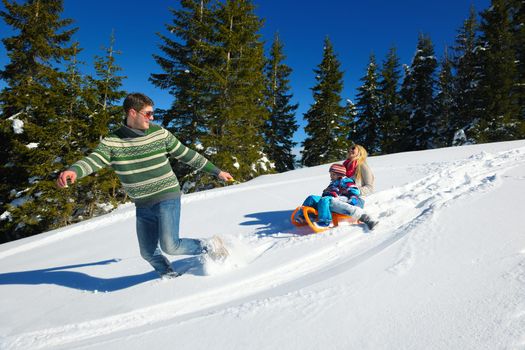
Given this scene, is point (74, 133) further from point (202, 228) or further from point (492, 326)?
point (492, 326)

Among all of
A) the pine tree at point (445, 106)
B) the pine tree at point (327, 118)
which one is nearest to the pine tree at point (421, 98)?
the pine tree at point (445, 106)

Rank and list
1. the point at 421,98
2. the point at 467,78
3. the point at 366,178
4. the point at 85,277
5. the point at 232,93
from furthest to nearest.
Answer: the point at 421,98 → the point at 467,78 → the point at 232,93 → the point at 366,178 → the point at 85,277

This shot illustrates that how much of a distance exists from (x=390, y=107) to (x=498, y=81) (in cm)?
765

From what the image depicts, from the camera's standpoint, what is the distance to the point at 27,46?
1314 centimetres

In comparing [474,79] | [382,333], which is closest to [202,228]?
[382,333]

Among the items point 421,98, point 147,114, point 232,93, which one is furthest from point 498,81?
point 147,114

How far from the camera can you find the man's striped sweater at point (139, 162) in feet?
8.32

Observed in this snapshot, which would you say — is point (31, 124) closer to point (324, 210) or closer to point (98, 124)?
point (98, 124)

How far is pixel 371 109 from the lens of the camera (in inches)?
1021

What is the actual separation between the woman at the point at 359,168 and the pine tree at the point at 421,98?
23.1 meters

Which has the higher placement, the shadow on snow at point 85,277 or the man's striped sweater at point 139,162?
the man's striped sweater at point 139,162

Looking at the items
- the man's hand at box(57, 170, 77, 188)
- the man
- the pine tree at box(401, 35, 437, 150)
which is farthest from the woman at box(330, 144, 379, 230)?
the pine tree at box(401, 35, 437, 150)

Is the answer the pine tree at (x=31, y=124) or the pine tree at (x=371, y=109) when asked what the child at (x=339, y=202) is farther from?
the pine tree at (x=371, y=109)

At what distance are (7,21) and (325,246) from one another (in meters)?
17.1
